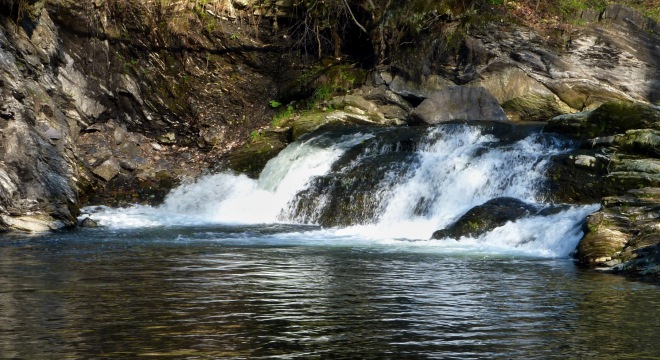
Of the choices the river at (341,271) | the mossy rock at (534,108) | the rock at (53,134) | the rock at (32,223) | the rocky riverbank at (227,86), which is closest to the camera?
the river at (341,271)

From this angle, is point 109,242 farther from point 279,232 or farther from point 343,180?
point 343,180

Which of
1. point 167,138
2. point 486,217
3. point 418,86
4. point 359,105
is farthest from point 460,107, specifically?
point 167,138

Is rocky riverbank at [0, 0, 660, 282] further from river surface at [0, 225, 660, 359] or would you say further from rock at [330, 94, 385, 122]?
river surface at [0, 225, 660, 359]

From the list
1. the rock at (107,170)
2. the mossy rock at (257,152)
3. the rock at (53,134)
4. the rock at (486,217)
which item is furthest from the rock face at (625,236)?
the rock at (107,170)

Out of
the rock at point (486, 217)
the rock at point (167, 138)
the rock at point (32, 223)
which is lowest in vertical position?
the rock at point (32, 223)

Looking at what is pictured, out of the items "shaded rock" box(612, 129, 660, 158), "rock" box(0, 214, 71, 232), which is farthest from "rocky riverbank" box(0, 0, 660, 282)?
"shaded rock" box(612, 129, 660, 158)

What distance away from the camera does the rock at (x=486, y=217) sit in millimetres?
14062

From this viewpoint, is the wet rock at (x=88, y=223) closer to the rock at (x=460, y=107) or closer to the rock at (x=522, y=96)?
the rock at (x=460, y=107)

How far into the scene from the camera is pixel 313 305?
7.93 m

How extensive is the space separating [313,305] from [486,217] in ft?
22.6

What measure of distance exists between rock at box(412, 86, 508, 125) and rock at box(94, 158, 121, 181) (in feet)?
23.2

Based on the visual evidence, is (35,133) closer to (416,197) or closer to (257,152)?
(257,152)

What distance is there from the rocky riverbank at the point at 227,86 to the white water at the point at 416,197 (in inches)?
32.9

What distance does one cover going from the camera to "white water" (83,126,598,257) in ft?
44.2
